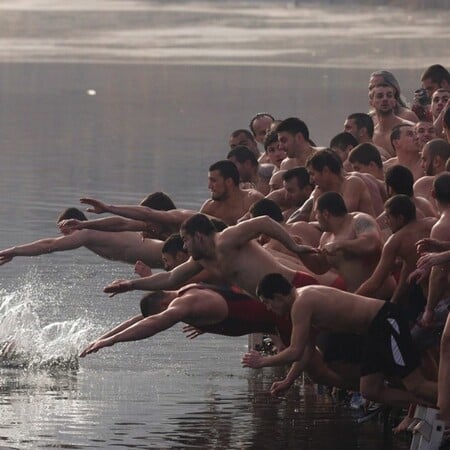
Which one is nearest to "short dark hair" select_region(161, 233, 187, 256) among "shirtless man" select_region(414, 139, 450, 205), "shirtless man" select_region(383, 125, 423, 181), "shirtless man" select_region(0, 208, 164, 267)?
"shirtless man" select_region(414, 139, 450, 205)

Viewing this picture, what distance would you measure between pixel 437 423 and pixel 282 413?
300 cm

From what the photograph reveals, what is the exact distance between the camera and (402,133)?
69.4ft

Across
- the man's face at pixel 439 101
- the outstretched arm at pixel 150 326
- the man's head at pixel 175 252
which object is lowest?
the outstretched arm at pixel 150 326

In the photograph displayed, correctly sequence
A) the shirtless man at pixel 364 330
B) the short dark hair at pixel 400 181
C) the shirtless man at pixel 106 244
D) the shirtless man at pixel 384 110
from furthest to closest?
the shirtless man at pixel 384 110
the shirtless man at pixel 106 244
the short dark hair at pixel 400 181
the shirtless man at pixel 364 330

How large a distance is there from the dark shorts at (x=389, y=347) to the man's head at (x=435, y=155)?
2.40m

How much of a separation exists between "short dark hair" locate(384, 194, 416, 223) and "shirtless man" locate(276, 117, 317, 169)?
4683mm

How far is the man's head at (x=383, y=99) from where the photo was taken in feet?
77.1

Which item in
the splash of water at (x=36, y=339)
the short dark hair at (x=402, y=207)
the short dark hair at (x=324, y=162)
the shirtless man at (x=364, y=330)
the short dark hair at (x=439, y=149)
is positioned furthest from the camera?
the splash of water at (x=36, y=339)

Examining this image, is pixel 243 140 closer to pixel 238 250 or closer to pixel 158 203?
pixel 158 203

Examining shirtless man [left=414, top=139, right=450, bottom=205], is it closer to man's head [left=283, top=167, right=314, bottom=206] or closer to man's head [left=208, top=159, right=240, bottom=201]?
man's head [left=283, top=167, right=314, bottom=206]

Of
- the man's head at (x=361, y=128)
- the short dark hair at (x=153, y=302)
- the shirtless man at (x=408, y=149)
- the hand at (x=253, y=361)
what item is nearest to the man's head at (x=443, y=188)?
the hand at (x=253, y=361)

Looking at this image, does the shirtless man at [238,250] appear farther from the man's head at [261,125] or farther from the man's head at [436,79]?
the man's head at [261,125]

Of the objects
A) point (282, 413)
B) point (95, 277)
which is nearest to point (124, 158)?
point (95, 277)

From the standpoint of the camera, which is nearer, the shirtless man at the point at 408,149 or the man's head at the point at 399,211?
the man's head at the point at 399,211
